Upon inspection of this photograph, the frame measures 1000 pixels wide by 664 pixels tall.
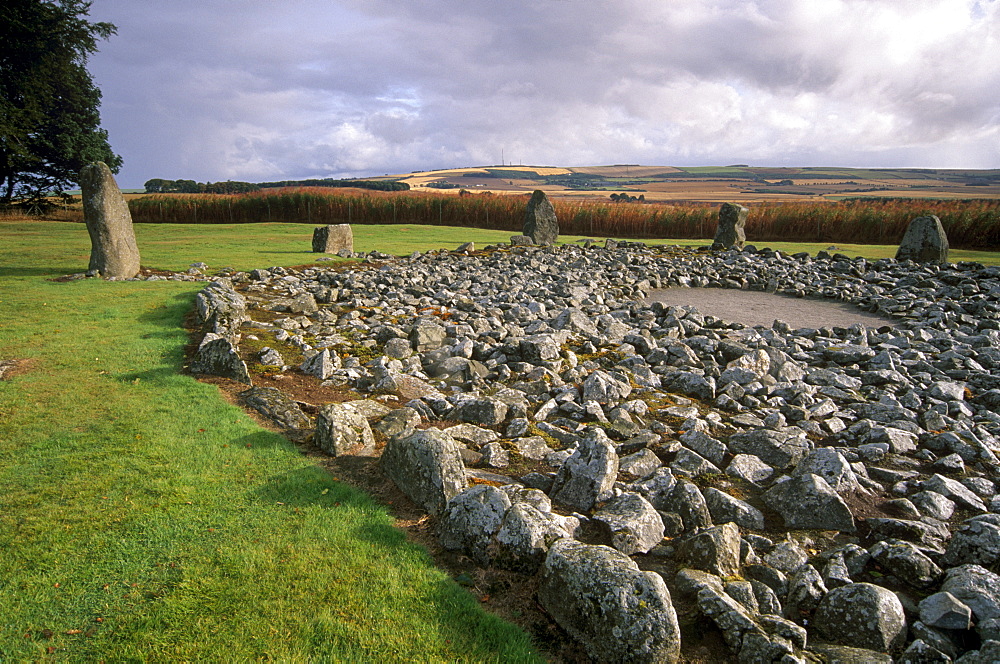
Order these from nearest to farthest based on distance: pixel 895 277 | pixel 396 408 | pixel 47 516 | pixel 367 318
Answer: pixel 47 516, pixel 396 408, pixel 367 318, pixel 895 277

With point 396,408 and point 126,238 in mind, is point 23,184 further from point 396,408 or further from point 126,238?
point 396,408

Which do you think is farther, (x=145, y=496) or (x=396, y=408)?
(x=396, y=408)

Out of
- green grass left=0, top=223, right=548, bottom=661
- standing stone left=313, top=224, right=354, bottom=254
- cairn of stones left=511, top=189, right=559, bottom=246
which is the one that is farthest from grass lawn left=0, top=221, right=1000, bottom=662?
cairn of stones left=511, top=189, right=559, bottom=246

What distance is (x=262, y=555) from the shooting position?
304 centimetres

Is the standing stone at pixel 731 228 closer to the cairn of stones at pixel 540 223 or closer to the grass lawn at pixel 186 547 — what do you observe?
the cairn of stones at pixel 540 223

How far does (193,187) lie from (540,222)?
3811 centimetres

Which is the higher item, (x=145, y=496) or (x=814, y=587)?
(x=145, y=496)

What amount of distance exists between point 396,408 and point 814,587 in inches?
154

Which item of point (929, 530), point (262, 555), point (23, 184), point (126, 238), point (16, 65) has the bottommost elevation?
point (929, 530)

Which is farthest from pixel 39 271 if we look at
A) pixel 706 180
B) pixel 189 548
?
pixel 706 180

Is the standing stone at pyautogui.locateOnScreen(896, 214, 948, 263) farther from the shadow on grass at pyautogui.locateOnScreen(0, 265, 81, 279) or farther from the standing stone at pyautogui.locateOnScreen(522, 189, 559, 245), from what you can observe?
the shadow on grass at pyautogui.locateOnScreen(0, 265, 81, 279)

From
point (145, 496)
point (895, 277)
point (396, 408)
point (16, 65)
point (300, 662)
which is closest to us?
point (300, 662)

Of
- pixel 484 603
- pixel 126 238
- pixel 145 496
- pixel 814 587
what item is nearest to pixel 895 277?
pixel 814 587

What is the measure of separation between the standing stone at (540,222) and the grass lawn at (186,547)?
17.1 meters
